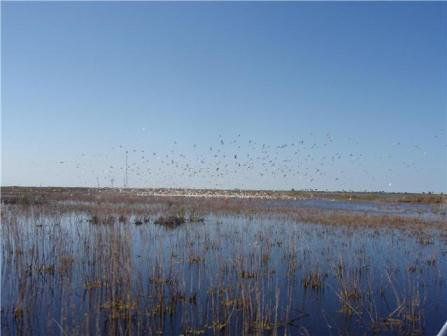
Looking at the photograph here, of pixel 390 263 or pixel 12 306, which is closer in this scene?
pixel 12 306

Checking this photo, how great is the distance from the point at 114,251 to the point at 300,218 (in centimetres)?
1562

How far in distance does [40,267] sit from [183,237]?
21.4 feet

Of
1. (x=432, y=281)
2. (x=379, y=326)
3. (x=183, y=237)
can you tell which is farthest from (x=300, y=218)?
(x=379, y=326)

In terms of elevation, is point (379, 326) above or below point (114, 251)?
below

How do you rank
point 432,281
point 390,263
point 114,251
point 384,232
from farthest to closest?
1. point 384,232
2. point 390,263
3. point 432,281
4. point 114,251

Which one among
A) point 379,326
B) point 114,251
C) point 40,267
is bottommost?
point 379,326

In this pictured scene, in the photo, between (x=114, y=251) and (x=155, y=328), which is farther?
(x=114, y=251)

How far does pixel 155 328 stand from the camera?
6633 mm

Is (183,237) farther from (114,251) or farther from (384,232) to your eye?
(384,232)

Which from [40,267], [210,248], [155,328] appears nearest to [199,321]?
[155,328]

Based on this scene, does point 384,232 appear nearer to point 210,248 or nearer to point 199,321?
point 210,248

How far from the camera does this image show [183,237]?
15109 mm

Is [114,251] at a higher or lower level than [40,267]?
higher

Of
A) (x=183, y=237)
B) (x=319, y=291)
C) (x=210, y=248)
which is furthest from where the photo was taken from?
(x=183, y=237)
